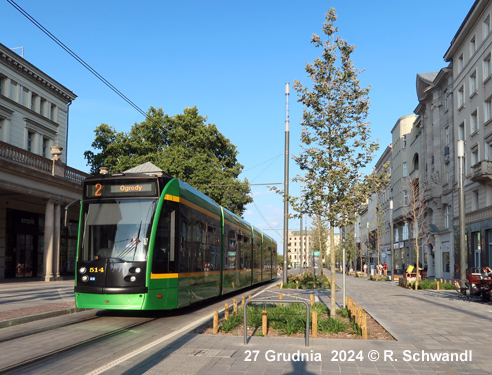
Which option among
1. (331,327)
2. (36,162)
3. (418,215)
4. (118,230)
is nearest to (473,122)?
(418,215)

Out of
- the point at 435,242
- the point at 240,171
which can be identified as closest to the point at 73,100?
the point at 240,171

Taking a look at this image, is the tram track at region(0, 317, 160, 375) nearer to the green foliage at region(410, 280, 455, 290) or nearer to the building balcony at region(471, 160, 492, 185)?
the green foliage at region(410, 280, 455, 290)

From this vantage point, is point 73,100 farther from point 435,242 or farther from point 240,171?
point 435,242

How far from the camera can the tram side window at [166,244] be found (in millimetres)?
11523

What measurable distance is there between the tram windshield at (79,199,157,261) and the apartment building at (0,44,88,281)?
49.0 ft

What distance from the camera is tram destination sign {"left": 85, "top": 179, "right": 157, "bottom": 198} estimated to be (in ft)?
38.8

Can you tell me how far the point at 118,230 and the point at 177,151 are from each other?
2849cm

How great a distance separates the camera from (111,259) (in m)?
11.3

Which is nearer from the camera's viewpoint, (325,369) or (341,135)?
(325,369)

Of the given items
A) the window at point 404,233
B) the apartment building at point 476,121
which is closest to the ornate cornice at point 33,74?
the apartment building at point 476,121

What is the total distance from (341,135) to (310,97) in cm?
124

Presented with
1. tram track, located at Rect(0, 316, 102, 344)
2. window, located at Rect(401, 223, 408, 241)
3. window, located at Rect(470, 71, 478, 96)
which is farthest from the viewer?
window, located at Rect(401, 223, 408, 241)

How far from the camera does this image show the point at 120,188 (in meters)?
12.0

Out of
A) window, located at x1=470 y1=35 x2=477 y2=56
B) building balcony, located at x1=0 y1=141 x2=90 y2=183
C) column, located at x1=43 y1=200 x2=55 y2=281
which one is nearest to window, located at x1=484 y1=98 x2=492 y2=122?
window, located at x1=470 y1=35 x2=477 y2=56
